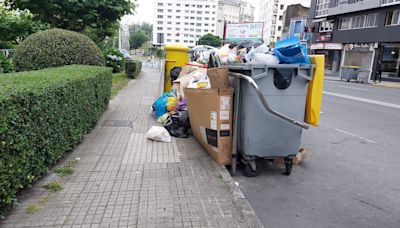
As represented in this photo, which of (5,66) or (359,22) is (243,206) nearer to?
(5,66)

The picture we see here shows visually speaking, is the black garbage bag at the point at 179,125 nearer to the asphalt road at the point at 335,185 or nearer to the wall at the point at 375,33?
the asphalt road at the point at 335,185

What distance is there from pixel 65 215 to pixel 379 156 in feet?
17.3

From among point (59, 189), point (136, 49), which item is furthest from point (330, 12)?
point (136, 49)

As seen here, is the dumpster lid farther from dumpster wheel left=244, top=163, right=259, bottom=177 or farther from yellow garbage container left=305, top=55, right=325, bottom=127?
dumpster wheel left=244, top=163, right=259, bottom=177

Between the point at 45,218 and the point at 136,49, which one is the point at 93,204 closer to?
the point at 45,218

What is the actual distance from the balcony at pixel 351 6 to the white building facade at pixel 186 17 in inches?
4281

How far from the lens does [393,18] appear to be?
92.2 ft

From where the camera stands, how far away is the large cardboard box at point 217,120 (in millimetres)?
4426

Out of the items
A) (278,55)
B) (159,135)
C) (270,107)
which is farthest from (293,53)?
(159,135)

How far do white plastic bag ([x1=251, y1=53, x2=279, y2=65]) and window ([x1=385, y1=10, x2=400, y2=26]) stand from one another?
1133 inches

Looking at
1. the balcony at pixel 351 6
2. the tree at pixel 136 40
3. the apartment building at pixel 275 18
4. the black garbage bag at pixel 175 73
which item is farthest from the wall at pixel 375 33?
the tree at pixel 136 40

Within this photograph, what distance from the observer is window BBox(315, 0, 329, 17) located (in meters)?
39.3

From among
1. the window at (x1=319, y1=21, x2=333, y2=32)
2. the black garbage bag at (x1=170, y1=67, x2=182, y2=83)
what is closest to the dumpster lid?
the black garbage bag at (x1=170, y1=67, x2=182, y2=83)

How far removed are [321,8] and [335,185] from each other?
41.2m
